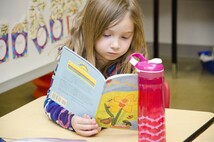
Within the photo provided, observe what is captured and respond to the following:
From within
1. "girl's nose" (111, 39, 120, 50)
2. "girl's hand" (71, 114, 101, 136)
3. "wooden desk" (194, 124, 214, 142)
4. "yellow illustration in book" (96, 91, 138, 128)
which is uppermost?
"girl's nose" (111, 39, 120, 50)

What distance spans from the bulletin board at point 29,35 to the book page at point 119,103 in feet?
4.45

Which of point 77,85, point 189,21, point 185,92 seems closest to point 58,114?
point 77,85

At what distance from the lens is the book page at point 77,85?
4.57 ft

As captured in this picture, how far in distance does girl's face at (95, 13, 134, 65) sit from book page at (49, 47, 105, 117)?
151mm

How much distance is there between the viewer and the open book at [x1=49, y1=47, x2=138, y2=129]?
1385 mm

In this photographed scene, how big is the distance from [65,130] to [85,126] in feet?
0.34

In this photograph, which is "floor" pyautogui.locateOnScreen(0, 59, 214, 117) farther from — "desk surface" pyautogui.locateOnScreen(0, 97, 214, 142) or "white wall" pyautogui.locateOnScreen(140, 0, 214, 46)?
"desk surface" pyautogui.locateOnScreen(0, 97, 214, 142)

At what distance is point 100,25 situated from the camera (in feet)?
5.14

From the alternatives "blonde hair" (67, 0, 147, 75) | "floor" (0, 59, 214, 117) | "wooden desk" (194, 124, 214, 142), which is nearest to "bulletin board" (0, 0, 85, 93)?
"floor" (0, 59, 214, 117)

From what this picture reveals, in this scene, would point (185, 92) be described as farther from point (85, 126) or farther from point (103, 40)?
point (85, 126)

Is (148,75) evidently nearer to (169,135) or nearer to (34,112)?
(169,135)

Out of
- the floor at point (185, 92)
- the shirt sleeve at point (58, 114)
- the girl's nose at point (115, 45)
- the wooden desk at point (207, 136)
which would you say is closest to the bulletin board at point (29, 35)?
the floor at point (185, 92)

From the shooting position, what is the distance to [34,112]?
168cm

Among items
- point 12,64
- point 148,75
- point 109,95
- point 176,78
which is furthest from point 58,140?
point 176,78
